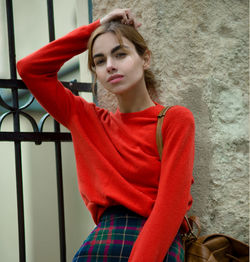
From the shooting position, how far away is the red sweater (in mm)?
1170

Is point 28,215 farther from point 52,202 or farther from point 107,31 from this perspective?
point 107,31

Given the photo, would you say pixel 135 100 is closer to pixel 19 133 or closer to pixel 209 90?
pixel 209 90

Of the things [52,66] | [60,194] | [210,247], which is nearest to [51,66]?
[52,66]

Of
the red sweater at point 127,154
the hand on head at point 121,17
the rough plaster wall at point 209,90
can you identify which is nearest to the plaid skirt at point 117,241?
the red sweater at point 127,154

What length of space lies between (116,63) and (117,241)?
2.04ft

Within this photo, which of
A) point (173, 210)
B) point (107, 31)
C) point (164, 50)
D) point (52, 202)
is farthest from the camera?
point (52, 202)

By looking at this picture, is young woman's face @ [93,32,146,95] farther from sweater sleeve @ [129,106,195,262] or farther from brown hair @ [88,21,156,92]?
sweater sleeve @ [129,106,195,262]

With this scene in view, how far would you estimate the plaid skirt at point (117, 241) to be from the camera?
119cm

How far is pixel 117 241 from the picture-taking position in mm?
1215

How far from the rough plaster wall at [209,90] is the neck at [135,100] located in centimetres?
16

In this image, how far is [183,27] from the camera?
154 centimetres

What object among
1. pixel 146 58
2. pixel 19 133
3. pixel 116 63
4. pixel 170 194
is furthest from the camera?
pixel 19 133

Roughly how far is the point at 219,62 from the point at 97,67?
22.0 inches

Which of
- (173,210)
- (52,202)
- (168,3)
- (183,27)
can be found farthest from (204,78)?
(52,202)
